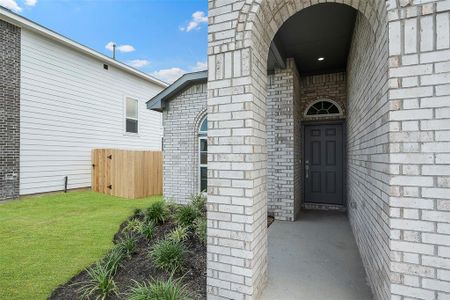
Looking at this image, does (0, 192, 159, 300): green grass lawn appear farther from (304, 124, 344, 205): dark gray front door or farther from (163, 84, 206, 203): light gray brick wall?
(304, 124, 344, 205): dark gray front door

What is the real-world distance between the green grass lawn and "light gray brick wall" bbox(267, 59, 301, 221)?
11.3 feet

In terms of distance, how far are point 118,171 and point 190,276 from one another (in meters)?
6.70

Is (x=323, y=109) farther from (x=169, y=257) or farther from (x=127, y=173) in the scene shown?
(x=127, y=173)

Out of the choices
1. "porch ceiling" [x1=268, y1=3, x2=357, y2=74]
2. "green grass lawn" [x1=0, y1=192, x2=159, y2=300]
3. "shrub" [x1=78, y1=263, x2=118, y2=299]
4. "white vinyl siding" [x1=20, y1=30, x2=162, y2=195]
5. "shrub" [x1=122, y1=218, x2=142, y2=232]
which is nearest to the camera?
"shrub" [x1=78, y1=263, x2=118, y2=299]

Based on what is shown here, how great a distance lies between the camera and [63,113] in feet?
29.2

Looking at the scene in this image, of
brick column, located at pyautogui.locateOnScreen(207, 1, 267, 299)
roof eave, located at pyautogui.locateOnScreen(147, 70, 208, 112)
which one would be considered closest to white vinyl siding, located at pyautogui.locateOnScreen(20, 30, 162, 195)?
roof eave, located at pyautogui.locateOnScreen(147, 70, 208, 112)

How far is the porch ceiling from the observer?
380 cm

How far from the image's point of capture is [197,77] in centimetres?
686

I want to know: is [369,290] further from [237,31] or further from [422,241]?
[237,31]

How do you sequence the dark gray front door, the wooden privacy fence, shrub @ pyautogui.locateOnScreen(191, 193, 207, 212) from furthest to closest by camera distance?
the wooden privacy fence, the dark gray front door, shrub @ pyautogui.locateOnScreen(191, 193, 207, 212)

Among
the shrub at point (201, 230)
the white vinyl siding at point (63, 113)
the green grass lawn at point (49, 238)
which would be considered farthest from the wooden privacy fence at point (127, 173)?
the shrub at point (201, 230)

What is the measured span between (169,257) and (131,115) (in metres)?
9.79

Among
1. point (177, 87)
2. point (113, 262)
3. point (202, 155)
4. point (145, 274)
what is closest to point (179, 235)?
point (145, 274)

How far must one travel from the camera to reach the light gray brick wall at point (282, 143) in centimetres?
561
